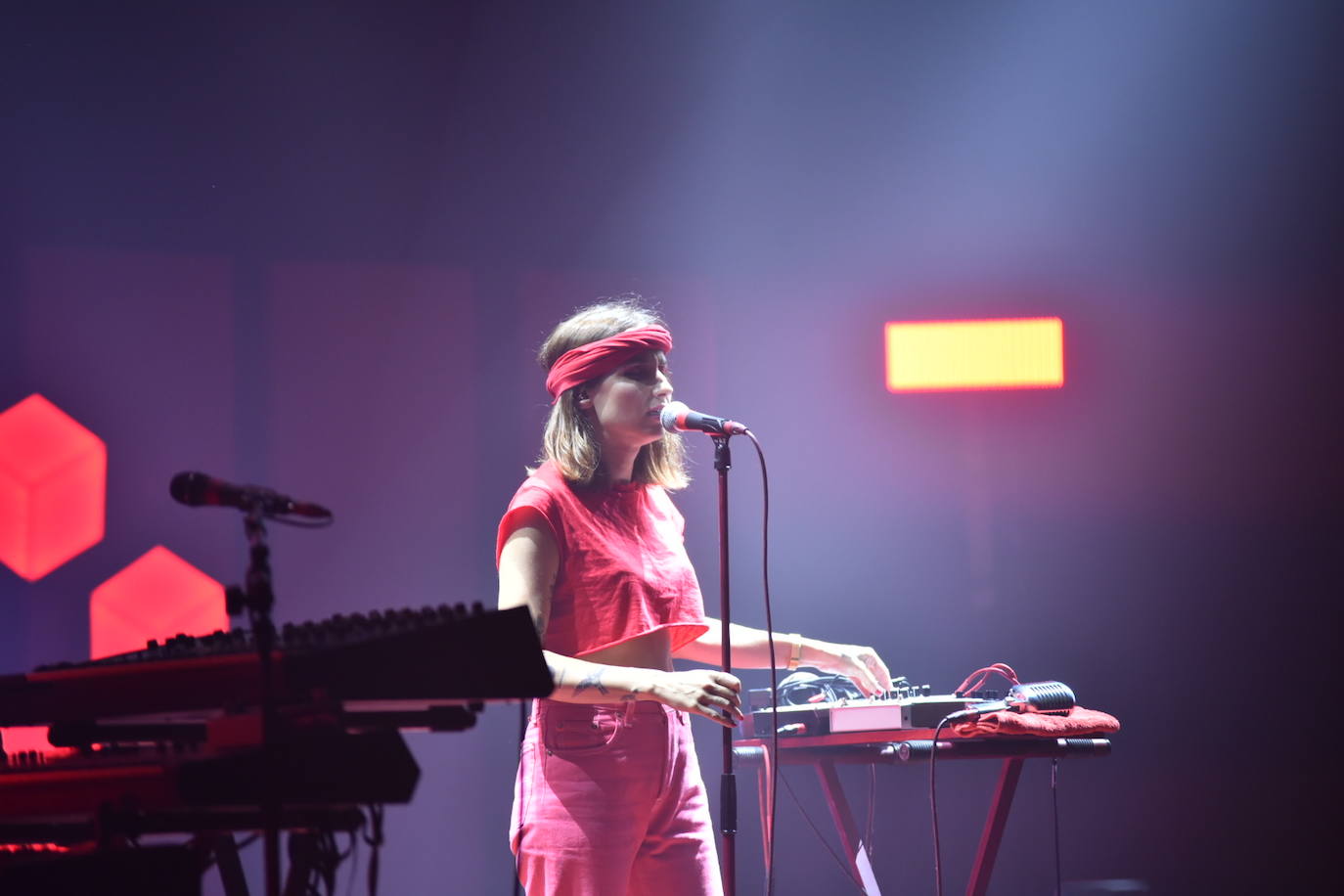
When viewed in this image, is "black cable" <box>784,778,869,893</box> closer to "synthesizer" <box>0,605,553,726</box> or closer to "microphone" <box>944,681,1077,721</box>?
"microphone" <box>944,681,1077,721</box>

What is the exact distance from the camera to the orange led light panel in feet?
13.0

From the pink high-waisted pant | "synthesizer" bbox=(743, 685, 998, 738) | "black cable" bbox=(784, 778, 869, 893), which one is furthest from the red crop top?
"black cable" bbox=(784, 778, 869, 893)

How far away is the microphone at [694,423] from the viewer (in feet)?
8.00

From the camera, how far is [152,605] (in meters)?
3.51

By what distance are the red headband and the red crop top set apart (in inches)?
8.2

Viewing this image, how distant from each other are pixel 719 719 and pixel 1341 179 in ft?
10.5

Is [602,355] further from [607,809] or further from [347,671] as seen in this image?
[347,671]

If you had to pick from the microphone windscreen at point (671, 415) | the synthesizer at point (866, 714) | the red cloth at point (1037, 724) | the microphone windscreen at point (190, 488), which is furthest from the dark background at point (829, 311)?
the microphone windscreen at point (190, 488)

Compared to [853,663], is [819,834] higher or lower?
lower

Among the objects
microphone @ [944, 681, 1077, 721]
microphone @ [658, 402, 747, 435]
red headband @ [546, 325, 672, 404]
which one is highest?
red headband @ [546, 325, 672, 404]

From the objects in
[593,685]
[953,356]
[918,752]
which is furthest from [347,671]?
[953,356]

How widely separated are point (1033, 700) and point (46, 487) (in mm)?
2802

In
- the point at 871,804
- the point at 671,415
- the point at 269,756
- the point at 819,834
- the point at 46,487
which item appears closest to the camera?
the point at 269,756

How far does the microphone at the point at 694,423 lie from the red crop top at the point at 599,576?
219 mm
